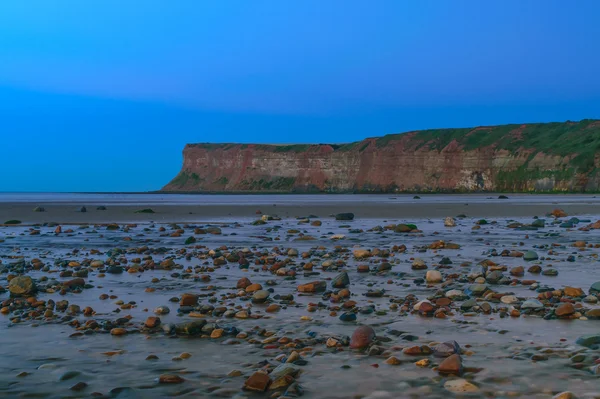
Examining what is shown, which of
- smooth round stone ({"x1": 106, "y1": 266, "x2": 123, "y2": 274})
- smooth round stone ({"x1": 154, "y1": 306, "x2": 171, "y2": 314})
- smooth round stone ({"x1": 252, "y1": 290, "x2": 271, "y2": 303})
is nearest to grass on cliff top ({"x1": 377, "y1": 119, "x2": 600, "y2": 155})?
smooth round stone ({"x1": 106, "y1": 266, "x2": 123, "y2": 274})

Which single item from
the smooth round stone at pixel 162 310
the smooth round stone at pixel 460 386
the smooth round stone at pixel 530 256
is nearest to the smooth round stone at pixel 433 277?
the smooth round stone at pixel 530 256

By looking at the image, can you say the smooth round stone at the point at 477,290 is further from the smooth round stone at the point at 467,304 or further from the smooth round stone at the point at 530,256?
the smooth round stone at the point at 530,256

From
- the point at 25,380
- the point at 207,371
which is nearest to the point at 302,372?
the point at 207,371

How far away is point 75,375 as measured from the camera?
380 centimetres

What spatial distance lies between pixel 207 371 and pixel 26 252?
29.3 ft

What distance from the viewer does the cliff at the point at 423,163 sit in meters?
81.6

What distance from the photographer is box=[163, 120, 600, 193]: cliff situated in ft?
268

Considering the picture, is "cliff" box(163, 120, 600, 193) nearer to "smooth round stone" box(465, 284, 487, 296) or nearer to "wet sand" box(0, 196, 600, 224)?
"wet sand" box(0, 196, 600, 224)

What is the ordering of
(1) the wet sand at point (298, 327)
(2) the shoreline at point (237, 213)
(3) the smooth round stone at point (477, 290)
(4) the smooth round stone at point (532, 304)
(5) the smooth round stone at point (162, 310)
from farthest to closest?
(2) the shoreline at point (237, 213), (3) the smooth round stone at point (477, 290), (5) the smooth round stone at point (162, 310), (4) the smooth round stone at point (532, 304), (1) the wet sand at point (298, 327)

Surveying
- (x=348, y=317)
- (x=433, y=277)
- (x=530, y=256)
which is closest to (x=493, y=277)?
(x=433, y=277)

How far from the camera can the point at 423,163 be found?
105m

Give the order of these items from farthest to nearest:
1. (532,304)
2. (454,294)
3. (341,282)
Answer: (341,282) → (454,294) → (532,304)

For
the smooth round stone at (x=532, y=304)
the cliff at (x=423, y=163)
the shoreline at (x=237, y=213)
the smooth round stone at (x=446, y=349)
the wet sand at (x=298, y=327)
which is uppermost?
the cliff at (x=423, y=163)

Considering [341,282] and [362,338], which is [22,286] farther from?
[362,338]
